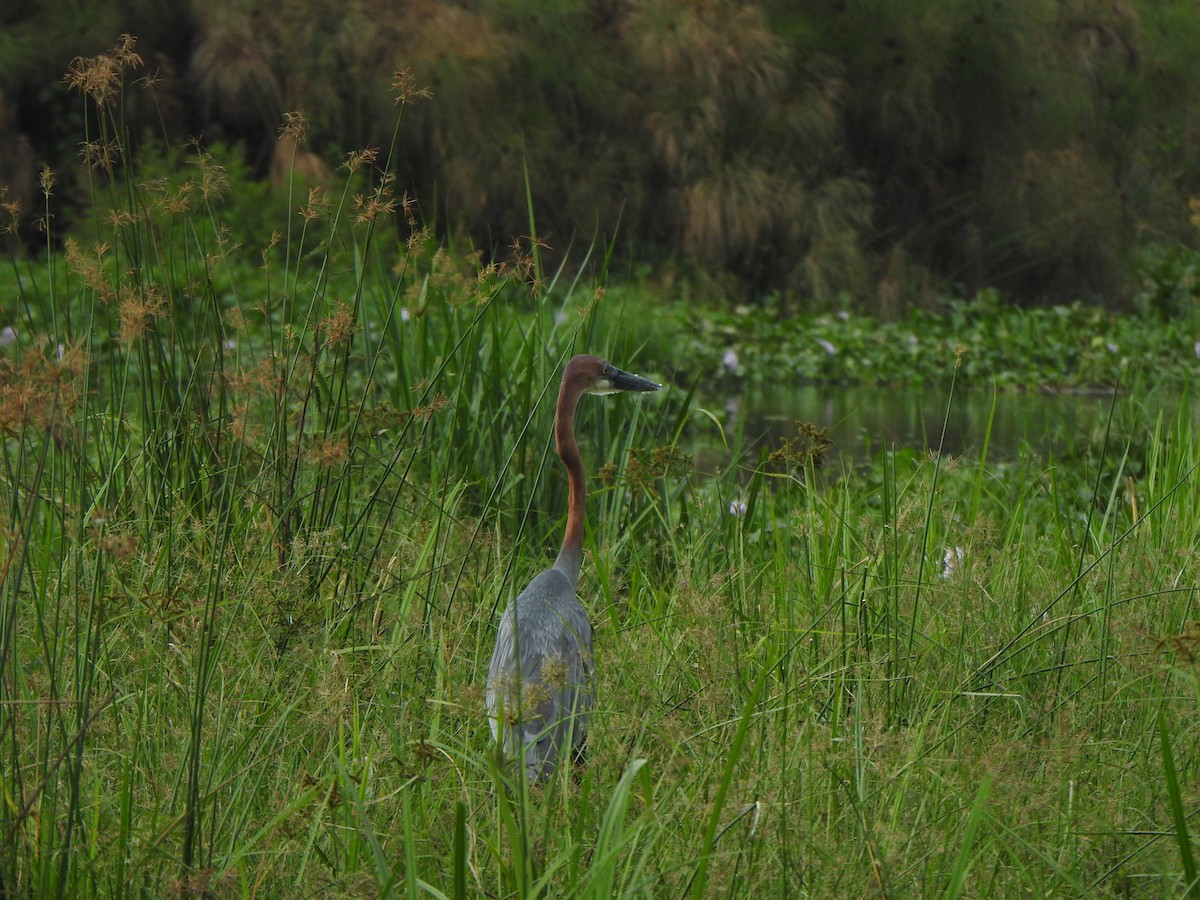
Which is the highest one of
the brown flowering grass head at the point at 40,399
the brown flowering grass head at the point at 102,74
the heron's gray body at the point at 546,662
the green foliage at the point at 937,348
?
the brown flowering grass head at the point at 102,74

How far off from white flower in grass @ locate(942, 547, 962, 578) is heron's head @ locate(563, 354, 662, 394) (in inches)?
22.6

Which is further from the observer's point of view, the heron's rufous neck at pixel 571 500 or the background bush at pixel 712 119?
the background bush at pixel 712 119

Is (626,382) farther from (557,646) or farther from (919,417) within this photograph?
(919,417)

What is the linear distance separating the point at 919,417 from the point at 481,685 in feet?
15.4

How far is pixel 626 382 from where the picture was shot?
8.14ft

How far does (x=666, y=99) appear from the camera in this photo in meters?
9.34

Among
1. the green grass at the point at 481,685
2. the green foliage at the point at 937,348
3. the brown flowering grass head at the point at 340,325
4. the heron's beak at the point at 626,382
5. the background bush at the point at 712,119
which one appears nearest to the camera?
the green grass at the point at 481,685

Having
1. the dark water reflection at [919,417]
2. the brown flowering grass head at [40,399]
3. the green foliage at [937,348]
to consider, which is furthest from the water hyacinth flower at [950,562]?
the green foliage at [937,348]

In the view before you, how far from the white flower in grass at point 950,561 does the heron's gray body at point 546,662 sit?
1.93 feet

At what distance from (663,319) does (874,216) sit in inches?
136

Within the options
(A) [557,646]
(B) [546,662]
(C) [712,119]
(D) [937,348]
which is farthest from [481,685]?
(C) [712,119]

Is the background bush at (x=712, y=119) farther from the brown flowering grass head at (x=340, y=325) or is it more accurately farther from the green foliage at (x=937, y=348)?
the brown flowering grass head at (x=340, y=325)

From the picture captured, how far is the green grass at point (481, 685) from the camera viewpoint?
1.47 m

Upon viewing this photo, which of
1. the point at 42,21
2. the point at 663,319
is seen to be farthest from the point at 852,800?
the point at 42,21
